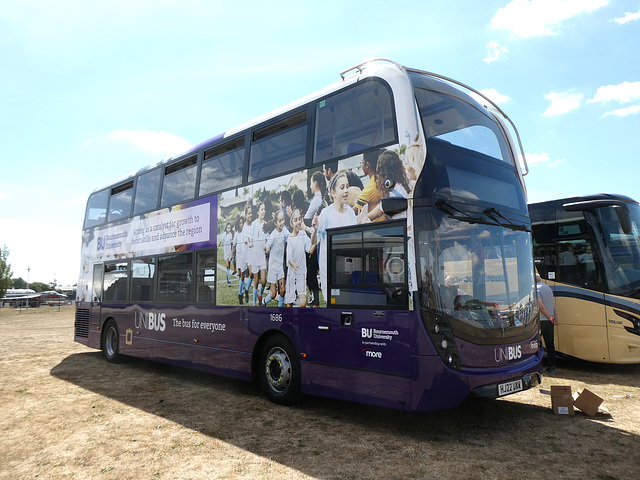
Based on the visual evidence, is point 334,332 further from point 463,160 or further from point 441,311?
point 463,160

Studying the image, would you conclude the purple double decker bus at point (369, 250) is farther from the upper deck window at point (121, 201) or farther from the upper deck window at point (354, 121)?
the upper deck window at point (121, 201)

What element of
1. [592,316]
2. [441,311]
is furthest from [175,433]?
[592,316]

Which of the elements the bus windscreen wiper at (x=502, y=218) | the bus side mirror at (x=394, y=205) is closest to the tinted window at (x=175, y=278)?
the bus side mirror at (x=394, y=205)

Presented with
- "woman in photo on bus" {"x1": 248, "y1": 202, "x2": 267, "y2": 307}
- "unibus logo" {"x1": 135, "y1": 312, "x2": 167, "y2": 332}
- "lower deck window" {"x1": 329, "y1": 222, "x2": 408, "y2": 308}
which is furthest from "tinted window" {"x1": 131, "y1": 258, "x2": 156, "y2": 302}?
"lower deck window" {"x1": 329, "y1": 222, "x2": 408, "y2": 308}

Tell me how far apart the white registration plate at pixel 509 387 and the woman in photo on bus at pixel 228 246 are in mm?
4593

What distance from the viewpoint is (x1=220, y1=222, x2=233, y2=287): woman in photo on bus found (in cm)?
825

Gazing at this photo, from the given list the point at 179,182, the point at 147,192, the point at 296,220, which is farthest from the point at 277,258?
the point at 147,192

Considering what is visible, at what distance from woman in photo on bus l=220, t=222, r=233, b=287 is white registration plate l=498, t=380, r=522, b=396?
4.59 meters

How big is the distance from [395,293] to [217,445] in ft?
8.45

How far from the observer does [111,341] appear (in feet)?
39.4

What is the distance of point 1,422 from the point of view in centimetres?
642

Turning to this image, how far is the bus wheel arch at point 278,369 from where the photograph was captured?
6845 mm

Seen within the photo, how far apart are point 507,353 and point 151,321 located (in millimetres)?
7354

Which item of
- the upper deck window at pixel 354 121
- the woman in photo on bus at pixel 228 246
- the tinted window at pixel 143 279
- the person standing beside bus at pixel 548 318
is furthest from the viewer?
the tinted window at pixel 143 279
